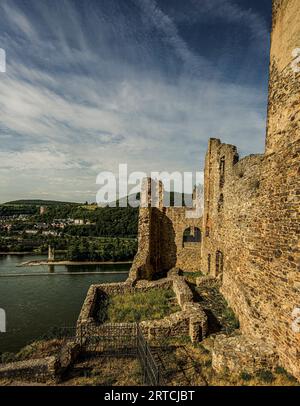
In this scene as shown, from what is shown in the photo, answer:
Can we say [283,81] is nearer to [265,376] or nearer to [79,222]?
[265,376]

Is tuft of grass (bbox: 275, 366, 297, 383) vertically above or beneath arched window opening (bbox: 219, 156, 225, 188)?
beneath

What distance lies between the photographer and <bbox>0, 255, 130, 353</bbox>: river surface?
14328mm

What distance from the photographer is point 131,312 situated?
32.7ft

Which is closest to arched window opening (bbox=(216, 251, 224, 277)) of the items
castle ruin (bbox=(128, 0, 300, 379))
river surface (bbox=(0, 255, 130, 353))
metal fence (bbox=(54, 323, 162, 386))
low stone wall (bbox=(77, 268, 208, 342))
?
castle ruin (bbox=(128, 0, 300, 379))

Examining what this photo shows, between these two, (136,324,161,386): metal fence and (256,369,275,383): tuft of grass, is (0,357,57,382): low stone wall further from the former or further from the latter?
(256,369,275,383): tuft of grass

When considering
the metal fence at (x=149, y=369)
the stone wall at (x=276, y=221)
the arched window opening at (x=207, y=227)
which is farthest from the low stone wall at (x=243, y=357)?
the arched window opening at (x=207, y=227)

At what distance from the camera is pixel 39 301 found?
68.5 ft

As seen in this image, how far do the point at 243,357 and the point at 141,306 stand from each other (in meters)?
5.42

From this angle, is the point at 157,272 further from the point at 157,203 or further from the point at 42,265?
the point at 42,265

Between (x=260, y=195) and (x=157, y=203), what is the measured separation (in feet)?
30.6

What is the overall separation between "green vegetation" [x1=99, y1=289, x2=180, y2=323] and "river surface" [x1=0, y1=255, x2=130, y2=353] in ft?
18.6

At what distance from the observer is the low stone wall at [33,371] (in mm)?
6341

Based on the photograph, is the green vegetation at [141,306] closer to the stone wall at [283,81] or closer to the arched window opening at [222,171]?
the arched window opening at [222,171]
